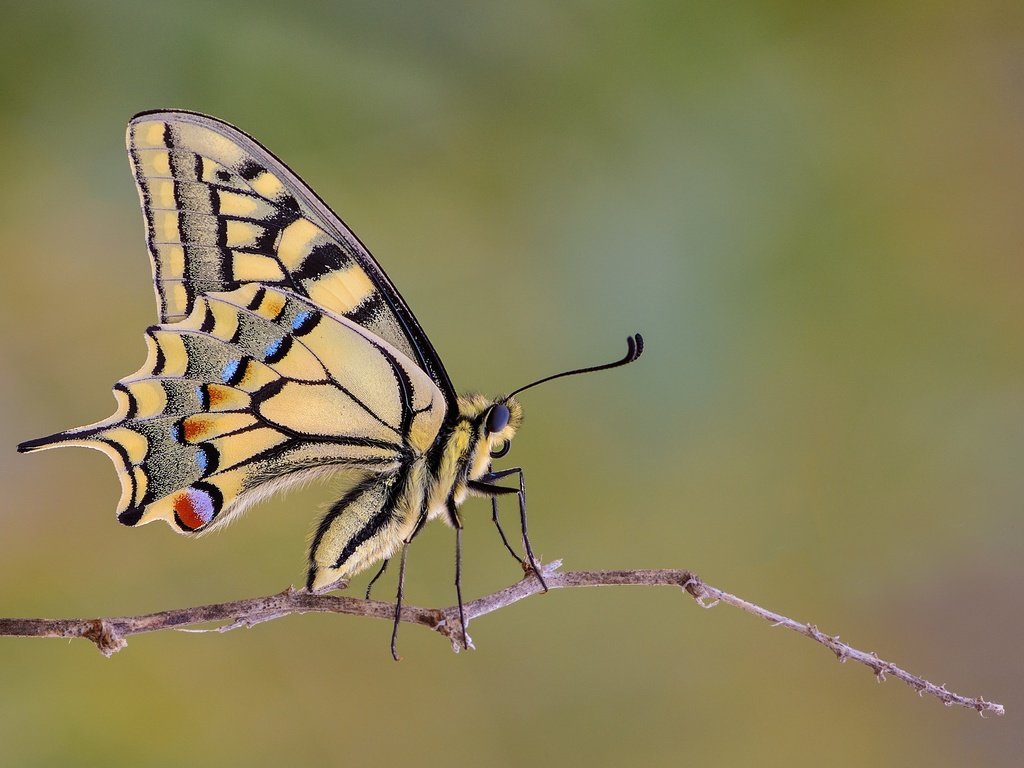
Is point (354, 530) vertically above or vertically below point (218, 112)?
below

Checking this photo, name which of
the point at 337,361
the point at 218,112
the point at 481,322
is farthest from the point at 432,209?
the point at 337,361

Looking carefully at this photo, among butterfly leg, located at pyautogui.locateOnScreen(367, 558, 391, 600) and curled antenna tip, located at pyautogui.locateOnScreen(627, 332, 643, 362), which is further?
butterfly leg, located at pyautogui.locateOnScreen(367, 558, 391, 600)

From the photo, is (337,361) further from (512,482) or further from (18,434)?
(18,434)

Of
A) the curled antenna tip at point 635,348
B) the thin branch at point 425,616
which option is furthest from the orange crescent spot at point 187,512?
the curled antenna tip at point 635,348

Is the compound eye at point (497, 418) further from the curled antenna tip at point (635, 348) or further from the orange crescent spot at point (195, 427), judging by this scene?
the orange crescent spot at point (195, 427)

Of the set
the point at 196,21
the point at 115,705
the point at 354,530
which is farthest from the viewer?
the point at 196,21

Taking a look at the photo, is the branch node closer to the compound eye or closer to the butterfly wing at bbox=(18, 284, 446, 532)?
the butterfly wing at bbox=(18, 284, 446, 532)

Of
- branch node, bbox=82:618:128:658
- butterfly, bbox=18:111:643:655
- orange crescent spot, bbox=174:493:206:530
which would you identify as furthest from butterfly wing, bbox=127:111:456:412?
branch node, bbox=82:618:128:658

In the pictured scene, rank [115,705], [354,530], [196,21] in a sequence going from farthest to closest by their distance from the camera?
[196,21]
[115,705]
[354,530]
